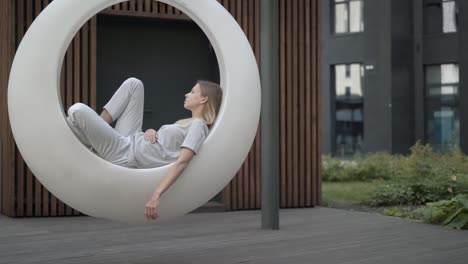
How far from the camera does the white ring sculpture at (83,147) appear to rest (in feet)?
12.5

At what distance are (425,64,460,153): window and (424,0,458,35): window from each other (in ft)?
3.59

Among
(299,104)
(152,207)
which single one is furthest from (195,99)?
(299,104)

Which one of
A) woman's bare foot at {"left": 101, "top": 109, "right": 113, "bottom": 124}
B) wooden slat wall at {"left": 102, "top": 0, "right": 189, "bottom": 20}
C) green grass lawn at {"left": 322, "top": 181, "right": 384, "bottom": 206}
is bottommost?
green grass lawn at {"left": 322, "top": 181, "right": 384, "bottom": 206}

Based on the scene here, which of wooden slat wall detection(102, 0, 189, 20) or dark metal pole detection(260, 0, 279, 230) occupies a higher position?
wooden slat wall detection(102, 0, 189, 20)

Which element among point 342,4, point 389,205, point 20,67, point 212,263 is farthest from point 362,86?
point 20,67

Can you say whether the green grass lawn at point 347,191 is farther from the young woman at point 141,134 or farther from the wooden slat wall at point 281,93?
the young woman at point 141,134

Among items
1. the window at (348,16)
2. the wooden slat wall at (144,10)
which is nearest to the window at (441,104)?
the window at (348,16)

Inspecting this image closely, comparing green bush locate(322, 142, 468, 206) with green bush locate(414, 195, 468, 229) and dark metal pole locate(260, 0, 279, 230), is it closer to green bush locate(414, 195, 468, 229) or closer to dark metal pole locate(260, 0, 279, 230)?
green bush locate(414, 195, 468, 229)

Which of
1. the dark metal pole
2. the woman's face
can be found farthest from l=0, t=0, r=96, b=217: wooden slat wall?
the woman's face

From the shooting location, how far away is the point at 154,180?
4.07m

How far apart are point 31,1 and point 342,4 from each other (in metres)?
14.9

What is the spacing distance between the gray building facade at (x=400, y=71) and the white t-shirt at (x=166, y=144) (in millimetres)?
15668

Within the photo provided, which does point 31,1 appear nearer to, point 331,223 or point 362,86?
point 331,223

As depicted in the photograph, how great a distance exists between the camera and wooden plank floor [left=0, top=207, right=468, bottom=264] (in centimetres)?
524
